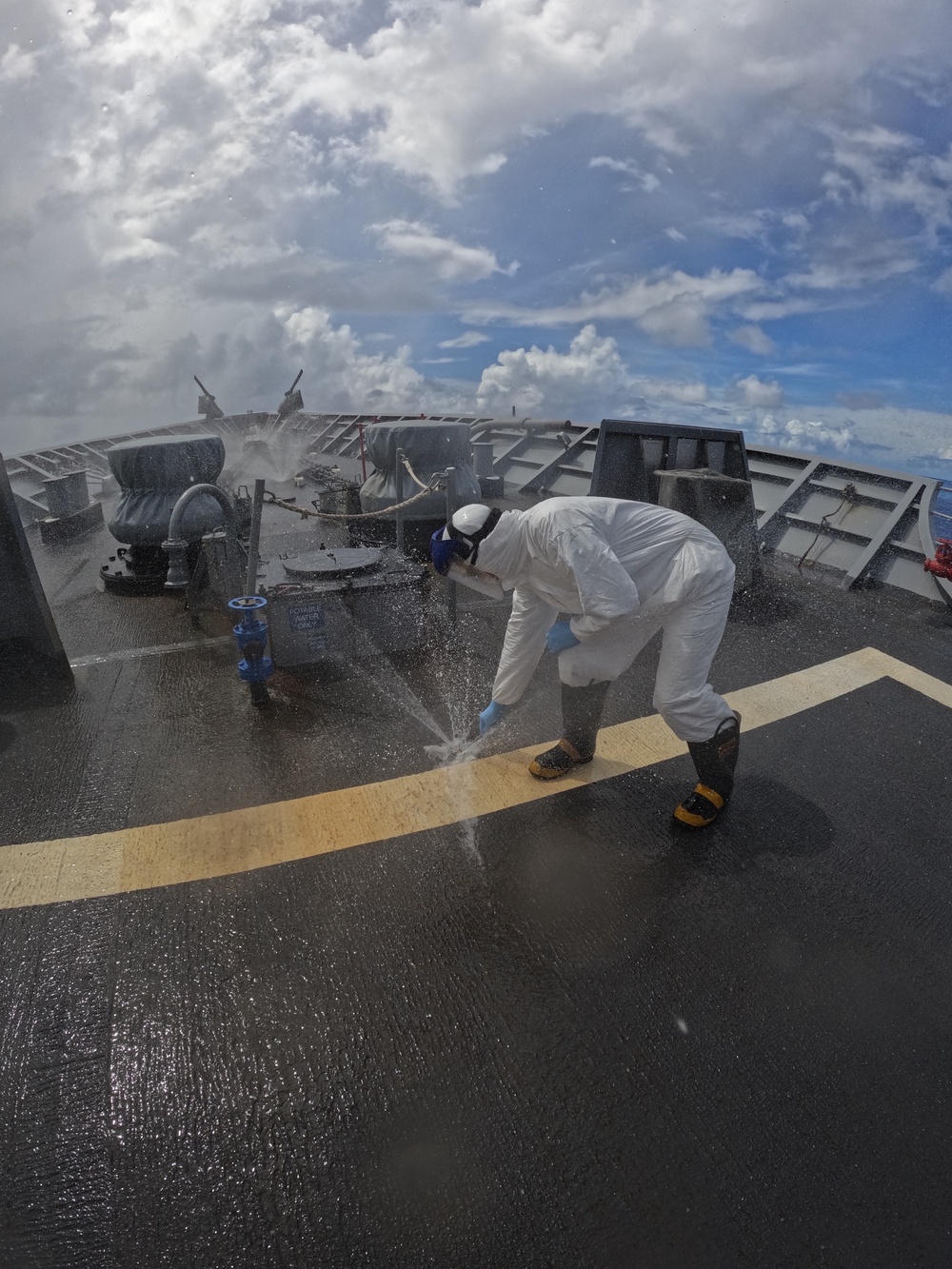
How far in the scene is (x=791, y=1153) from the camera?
1837mm

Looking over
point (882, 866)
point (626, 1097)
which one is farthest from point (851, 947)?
point (626, 1097)

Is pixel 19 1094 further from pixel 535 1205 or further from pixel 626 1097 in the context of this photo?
pixel 626 1097

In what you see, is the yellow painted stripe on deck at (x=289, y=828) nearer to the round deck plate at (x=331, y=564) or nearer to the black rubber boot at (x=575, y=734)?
the black rubber boot at (x=575, y=734)

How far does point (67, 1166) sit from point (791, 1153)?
6.60 ft

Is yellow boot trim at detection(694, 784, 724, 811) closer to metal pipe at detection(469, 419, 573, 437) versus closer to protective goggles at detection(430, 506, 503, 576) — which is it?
protective goggles at detection(430, 506, 503, 576)

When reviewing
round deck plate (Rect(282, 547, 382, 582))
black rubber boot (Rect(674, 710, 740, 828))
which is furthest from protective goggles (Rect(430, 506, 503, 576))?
round deck plate (Rect(282, 547, 382, 582))

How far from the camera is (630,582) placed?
2.95 meters

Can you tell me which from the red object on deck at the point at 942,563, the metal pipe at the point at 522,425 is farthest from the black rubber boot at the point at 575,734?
the metal pipe at the point at 522,425

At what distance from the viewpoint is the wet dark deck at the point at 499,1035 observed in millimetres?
1699

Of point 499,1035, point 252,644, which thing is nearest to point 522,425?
point 252,644

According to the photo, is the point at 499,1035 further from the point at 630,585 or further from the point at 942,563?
the point at 942,563

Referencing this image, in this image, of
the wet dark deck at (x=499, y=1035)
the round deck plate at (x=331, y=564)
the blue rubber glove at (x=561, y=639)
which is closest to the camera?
the wet dark deck at (x=499, y=1035)

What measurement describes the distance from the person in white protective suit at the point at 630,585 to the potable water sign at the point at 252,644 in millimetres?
1539

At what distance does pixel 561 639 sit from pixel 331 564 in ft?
7.64
